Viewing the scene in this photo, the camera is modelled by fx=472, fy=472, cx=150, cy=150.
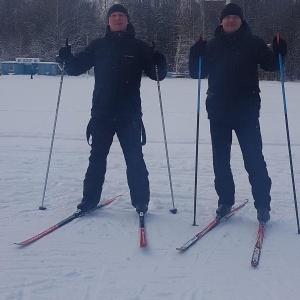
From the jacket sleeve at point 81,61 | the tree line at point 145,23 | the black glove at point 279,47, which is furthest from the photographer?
the tree line at point 145,23

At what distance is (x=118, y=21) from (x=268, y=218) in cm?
201

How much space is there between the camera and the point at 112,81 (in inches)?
155

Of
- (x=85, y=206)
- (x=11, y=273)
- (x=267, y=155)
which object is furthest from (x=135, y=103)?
(x=267, y=155)

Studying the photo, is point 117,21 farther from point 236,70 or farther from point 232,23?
point 236,70

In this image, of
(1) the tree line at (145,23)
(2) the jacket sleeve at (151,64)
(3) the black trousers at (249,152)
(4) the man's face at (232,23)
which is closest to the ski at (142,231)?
(3) the black trousers at (249,152)

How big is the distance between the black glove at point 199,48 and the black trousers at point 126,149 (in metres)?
0.74

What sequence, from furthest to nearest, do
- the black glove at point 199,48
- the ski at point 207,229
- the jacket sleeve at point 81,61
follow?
the jacket sleeve at point 81,61 < the black glove at point 199,48 < the ski at point 207,229

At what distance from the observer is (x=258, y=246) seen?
11.1 ft

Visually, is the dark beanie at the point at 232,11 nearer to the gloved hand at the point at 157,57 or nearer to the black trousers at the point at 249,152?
the gloved hand at the point at 157,57

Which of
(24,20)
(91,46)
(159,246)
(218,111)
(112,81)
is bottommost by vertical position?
(159,246)

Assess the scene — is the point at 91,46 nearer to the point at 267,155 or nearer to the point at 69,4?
the point at 267,155

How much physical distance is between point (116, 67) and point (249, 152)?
50.8 inches

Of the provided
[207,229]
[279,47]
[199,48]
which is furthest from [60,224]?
[279,47]

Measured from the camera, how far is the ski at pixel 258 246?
3174 mm
